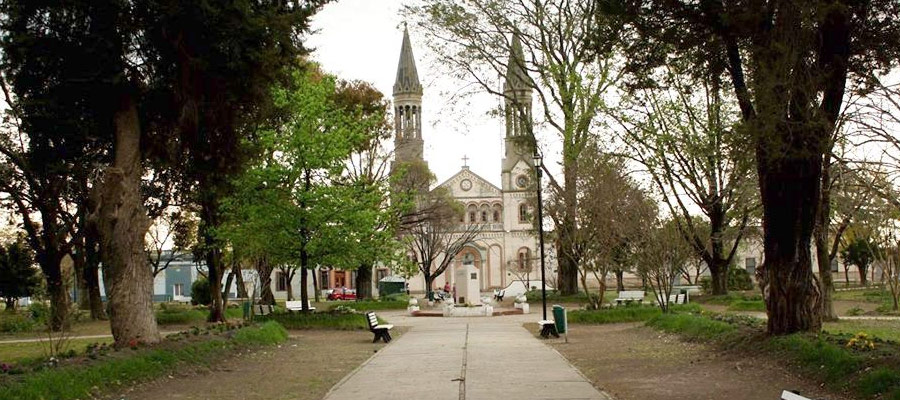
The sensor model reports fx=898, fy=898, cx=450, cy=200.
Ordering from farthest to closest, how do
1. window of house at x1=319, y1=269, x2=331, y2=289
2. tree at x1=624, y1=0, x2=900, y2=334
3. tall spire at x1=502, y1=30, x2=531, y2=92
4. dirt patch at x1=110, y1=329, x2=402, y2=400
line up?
window of house at x1=319, y1=269, x2=331, y2=289, tall spire at x1=502, y1=30, x2=531, y2=92, dirt patch at x1=110, y1=329, x2=402, y2=400, tree at x1=624, y1=0, x2=900, y2=334

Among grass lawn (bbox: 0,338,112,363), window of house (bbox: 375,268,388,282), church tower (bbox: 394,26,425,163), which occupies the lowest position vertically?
grass lawn (bbox: 0,338,112,363)

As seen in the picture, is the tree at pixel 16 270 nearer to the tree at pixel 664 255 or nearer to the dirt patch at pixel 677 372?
the tree at pixel 664 255

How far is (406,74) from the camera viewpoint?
7725cm

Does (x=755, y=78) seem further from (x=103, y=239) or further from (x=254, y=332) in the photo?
(x=254, y=332)

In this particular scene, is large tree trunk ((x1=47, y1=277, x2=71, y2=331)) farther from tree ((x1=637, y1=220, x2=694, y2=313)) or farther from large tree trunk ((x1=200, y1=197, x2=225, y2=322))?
tree ((x1=637, y1=220, x2=694, y2=313))

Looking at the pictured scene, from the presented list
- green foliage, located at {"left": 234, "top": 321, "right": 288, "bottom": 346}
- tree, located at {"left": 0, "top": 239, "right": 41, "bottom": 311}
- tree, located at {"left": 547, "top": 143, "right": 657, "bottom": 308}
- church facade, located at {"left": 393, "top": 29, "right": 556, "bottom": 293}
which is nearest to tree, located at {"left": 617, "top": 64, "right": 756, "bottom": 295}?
tree, located at {"left": 547, "top": 143, "right": 657, "bottom": 308}

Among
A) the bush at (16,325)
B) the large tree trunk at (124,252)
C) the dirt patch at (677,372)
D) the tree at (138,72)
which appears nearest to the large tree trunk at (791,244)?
the dirt patch at (677,372)

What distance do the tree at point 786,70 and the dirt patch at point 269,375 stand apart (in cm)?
686

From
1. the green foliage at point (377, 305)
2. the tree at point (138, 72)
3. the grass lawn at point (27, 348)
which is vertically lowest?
the green foliage at point (377, 305)

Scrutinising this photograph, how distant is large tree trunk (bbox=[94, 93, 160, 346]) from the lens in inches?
583

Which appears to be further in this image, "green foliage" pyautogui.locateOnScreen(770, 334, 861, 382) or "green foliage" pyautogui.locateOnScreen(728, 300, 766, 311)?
"green foliage" pyautogui.locateOnScreen(728, 300, 766, 311)

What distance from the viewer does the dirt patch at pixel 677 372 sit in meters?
10.7

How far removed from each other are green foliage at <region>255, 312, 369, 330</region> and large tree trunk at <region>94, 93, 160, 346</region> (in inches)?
432

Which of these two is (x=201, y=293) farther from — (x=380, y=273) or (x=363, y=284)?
(x=380, y=273)
